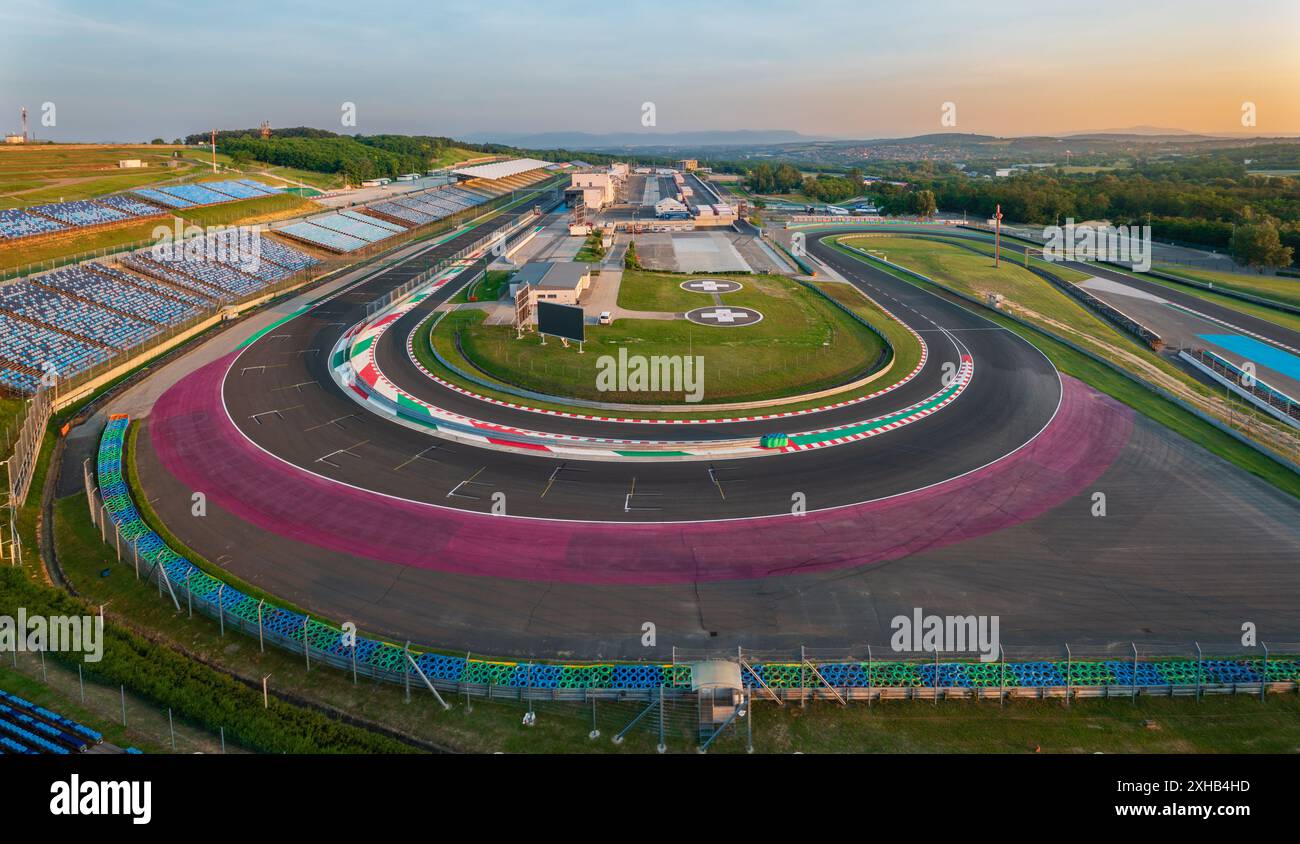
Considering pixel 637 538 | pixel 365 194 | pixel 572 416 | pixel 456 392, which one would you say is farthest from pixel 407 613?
pixel 365 194

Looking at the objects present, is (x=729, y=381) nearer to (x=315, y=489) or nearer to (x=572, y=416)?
(x=572, y=416)

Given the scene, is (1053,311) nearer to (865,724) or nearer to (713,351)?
(713,351)

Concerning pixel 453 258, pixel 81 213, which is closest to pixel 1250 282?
pixel 453 258

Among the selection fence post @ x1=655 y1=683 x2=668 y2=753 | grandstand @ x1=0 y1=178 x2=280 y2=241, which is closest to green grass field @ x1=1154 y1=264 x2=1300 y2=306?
fence post @ x1=655 y1=683 x2=668 y2=753

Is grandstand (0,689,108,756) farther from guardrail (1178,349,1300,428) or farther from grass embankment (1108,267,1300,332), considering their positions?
grass embankment (1108,267,1300,332)

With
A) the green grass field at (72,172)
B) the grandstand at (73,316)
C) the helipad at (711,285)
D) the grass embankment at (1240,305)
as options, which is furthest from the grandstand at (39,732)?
the grass embankment at (1240,305)
